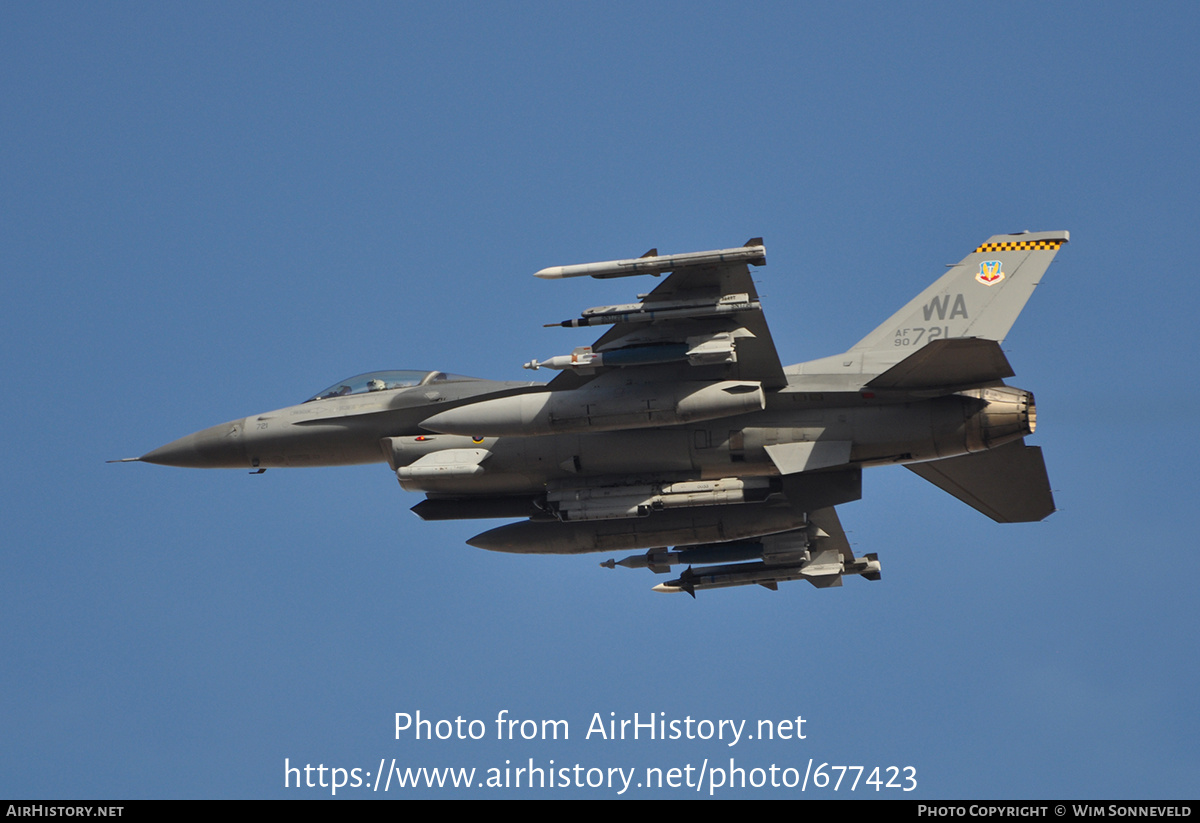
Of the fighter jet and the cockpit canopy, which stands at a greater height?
the cockpit canopy

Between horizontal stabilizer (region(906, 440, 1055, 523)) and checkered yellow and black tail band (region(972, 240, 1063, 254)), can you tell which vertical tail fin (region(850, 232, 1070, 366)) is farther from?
horizontal stabilizer (region(906, 440, 1055, 523))

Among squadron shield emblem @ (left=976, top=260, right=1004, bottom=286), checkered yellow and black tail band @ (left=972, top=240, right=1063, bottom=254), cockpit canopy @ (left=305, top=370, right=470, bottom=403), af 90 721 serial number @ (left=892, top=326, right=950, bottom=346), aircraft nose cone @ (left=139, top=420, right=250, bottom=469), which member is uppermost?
checkered yellow and black tail band @ (left=972, top=240, right=1063, bottom=254)

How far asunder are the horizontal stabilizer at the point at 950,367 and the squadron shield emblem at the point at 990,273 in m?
2.95

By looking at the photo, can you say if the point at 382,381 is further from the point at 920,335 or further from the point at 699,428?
the point at 920,335

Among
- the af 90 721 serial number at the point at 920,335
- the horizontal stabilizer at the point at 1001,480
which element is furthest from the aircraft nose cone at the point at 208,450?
the horizontal stabilizer at the point at 1001,480

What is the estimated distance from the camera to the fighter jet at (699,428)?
66.1 feet

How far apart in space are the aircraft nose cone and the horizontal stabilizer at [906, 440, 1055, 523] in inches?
466

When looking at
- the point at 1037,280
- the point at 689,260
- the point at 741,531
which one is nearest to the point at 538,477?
the point at 741,531

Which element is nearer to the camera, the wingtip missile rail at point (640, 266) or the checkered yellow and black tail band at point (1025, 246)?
the wingtip missile rail at point (640, 266)

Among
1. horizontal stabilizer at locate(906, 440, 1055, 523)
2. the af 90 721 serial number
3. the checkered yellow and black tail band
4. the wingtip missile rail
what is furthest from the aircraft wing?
the checkered yellow and black tail band

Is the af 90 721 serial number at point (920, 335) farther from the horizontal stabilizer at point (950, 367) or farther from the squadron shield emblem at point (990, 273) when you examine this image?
the horizontal stabilizer at point (950, 367)

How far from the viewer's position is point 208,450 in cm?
2356

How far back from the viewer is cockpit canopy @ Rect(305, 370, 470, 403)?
23125 mm

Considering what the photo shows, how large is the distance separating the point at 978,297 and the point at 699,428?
5.25 metres
